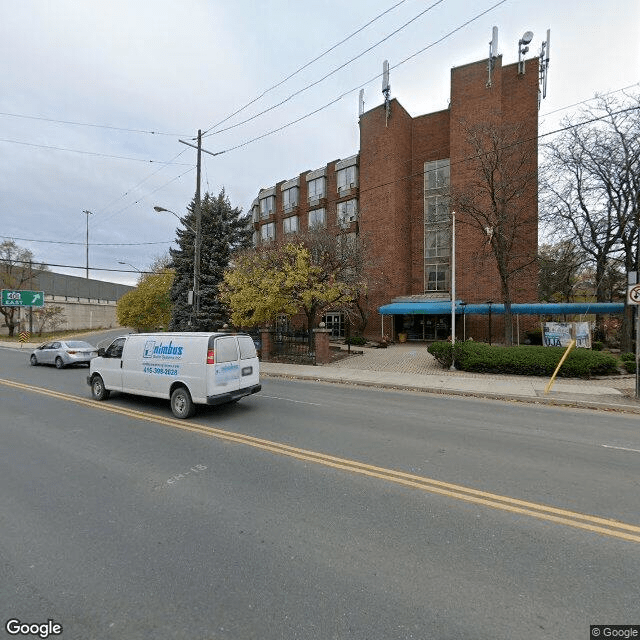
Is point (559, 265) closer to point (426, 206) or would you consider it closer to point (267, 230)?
point (426, 206)

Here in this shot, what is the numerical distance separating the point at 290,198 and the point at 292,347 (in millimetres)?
24829

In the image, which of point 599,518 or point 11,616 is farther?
point 599,518

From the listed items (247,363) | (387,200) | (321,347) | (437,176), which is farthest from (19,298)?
(437,176)

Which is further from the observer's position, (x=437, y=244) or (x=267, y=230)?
(x=267, y=230)

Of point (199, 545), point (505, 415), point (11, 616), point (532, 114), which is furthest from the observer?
point (532, 114)

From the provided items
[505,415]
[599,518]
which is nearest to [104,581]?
[599,518]

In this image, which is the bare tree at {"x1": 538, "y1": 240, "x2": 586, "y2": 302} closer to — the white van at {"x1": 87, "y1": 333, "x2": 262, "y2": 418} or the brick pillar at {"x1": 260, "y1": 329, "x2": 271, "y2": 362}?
the brick pillar at {"x1": 260, "y1": 329, "x2": 271, "y2": 362}

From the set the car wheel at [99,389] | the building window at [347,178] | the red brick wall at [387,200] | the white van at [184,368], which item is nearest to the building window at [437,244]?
the red brick wall at [387,200]

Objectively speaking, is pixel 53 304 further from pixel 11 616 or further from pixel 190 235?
pixel 11 616

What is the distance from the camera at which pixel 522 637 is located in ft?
7.30

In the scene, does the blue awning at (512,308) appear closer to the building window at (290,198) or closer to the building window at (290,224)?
the building window at (290,224)

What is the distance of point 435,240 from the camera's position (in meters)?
30.0

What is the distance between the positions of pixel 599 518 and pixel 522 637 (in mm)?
2065

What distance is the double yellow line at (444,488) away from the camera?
3459 millimetres
